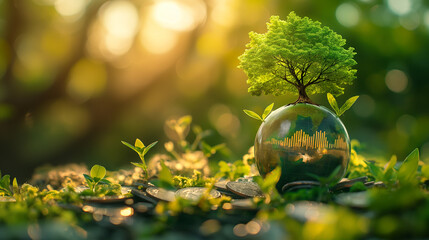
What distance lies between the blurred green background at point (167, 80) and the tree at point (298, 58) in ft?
14.6

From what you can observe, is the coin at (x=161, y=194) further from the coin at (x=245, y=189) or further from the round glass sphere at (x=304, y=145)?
the round glass sphere at (x=304, y=145)

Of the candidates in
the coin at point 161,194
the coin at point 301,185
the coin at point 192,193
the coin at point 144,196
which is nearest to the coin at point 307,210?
the coin at point 301,185

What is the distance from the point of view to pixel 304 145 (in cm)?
277

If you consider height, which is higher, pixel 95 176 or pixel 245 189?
pixel 245 189

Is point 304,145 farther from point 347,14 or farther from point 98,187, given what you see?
point 347,14

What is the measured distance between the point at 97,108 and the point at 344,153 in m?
6.40

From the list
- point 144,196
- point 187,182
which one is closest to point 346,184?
point 187,182

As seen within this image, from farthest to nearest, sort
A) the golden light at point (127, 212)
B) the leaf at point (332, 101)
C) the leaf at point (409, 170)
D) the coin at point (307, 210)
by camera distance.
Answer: the leaf at point (332, 101)
the leaf at point (409, 170)
the golden light at point (127, 212)
the coin at point (307, 210)

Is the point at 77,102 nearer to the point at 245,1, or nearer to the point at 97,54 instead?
the point at 97,54

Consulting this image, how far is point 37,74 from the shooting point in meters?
7.97

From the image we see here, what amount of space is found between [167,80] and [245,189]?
19.3 feet

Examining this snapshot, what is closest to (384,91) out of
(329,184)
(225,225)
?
(329,184)

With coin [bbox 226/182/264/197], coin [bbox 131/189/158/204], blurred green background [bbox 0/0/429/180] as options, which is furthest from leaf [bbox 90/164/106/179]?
blurred green background [bbox 0/0/429/180]

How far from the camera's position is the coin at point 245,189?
9.26 feet
